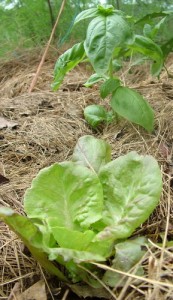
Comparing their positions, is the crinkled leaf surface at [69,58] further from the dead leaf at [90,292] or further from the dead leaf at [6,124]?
the dead leaf at [90,292]

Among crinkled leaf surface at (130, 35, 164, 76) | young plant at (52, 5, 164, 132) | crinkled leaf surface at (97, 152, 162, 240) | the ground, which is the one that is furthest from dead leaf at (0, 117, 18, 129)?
crinkled leaf surface at (97, 152, 162, 240)

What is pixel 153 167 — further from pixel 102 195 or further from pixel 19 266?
pixel 19 266

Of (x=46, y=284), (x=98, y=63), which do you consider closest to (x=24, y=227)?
(x=46, y=284)

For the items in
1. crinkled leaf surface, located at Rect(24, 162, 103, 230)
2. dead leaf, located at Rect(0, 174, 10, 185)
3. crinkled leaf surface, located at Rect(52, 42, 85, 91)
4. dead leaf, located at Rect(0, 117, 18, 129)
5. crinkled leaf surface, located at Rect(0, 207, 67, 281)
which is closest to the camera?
crinkled leaf surface, located at Rect(0, 207, 67, 281)

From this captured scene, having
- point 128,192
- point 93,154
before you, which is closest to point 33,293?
point 128,192

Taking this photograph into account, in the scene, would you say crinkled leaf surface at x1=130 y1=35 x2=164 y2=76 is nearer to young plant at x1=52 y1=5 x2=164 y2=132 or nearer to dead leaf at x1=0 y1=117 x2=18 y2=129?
young plant at x1=52 y1=5 x2=164 y2=132
